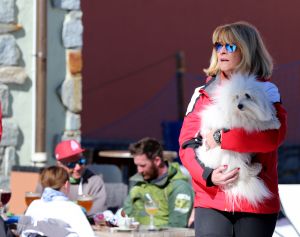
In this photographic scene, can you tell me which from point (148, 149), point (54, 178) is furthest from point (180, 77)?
point (54, 178)

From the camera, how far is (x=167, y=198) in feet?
19.8

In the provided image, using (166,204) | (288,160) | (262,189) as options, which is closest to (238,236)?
(262,189)

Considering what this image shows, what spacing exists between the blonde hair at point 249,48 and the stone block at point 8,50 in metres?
3.79

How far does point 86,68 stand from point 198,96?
6.65 meters

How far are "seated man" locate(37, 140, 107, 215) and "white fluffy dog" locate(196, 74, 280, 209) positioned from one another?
3025mm

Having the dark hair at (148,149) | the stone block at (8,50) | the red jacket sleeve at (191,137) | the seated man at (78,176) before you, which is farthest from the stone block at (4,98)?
the red jacket sleeve at (191,137)

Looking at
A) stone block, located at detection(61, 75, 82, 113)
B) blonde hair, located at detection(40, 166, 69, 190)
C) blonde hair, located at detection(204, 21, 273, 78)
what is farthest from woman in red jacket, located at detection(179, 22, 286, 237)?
→ stone block, located at detection(61, 75, 82, 113)

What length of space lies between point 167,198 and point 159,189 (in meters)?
0.10

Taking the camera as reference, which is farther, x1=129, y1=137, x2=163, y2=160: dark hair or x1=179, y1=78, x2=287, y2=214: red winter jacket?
x1=129, y1=137, x2=163, y2=160: dark hair

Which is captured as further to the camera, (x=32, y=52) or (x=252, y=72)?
(x=32, y=52)

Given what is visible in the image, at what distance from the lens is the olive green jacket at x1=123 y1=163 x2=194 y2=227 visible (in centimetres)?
586

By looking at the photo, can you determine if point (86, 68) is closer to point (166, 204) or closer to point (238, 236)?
point (166, 204)

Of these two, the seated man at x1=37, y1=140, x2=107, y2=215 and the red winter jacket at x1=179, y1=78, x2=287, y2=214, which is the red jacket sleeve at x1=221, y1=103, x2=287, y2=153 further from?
the seated man at x1=37, y1=140, x2=107, y2=215

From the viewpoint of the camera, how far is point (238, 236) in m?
3.51
